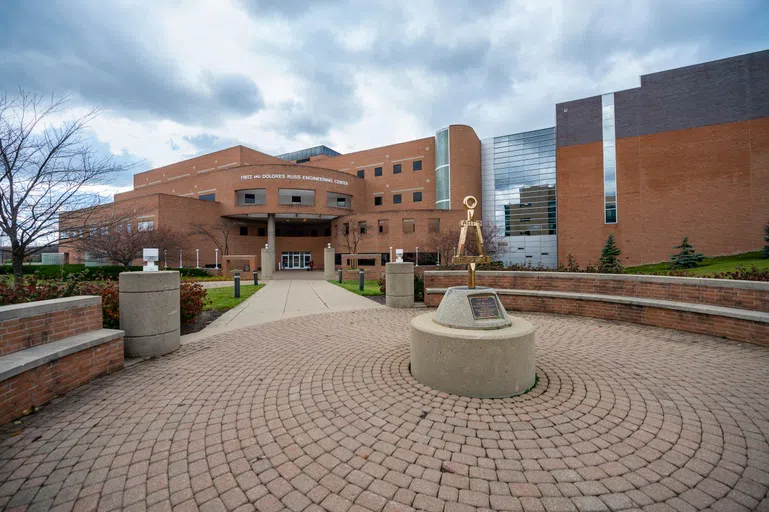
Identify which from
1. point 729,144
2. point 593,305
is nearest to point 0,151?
point 593,305

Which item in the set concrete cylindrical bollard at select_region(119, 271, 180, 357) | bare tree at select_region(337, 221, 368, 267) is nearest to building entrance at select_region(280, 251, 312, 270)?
bare tree at select_region(337, 221, 368, 267)

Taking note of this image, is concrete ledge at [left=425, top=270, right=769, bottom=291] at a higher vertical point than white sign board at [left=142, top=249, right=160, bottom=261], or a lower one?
lower

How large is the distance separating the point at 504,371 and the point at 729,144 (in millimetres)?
37407

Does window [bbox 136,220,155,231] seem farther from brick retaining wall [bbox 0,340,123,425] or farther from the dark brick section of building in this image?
the dark brick section of building

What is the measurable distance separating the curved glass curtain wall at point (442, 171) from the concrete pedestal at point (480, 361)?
35.9 meters

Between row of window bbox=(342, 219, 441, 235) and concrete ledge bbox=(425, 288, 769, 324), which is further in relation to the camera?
row of window bbox=(342, 219, 441, 235)

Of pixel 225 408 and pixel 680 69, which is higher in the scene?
pixel 680 69

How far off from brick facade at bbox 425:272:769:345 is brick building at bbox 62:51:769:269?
24466mm

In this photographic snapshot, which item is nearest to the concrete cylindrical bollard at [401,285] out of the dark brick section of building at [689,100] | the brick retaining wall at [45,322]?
the brick retaining wall at [45,322]

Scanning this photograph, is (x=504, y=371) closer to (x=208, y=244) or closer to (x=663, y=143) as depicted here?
(x=663, y=143)

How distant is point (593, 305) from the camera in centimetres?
817

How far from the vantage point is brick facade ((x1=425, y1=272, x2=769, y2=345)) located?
6.02 meters

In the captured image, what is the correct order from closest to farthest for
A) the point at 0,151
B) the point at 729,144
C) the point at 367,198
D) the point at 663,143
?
the point at 0,151, the point at 729,144, the point at 663,143, the point at 367,198

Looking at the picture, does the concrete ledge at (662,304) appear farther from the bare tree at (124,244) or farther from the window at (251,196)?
the window at (251,196)
